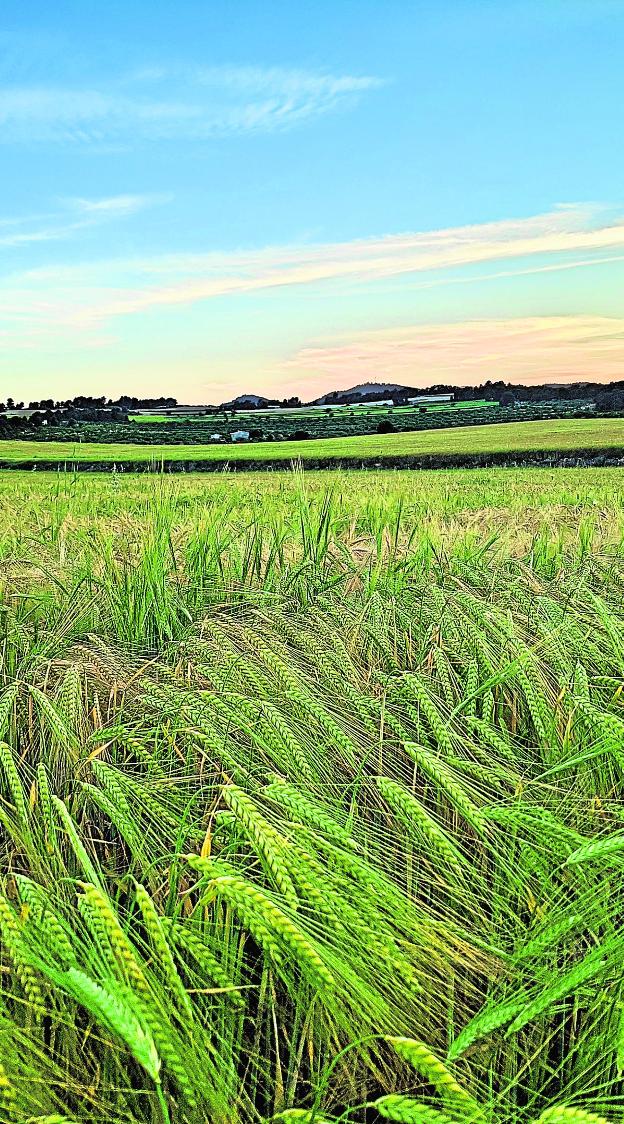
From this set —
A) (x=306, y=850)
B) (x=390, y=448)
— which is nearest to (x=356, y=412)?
(x=390, y=448)

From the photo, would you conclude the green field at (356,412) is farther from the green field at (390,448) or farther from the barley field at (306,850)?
the barley field at (306,850)

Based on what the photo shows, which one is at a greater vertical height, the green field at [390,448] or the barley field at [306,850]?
the green field at [390,448]

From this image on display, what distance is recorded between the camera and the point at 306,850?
1.10m

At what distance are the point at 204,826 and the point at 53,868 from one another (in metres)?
0.24

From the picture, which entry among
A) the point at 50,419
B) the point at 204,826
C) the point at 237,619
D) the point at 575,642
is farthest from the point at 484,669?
the point at 50,419

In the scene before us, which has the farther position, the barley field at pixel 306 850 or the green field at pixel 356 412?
the green field at pixel 356 412

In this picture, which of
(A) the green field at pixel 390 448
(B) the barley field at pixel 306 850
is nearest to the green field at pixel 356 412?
(A) the green field at pixel 390 448

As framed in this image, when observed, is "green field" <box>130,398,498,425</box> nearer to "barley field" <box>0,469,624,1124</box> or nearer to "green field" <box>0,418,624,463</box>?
"green field" <box>0,418,624,463</box>

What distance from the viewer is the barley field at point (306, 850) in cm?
88

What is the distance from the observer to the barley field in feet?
2.90

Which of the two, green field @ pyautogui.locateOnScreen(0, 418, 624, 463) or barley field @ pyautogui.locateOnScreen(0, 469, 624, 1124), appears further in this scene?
green field @ pyautogui.locateOnScreen(0, 418, 624, 463)

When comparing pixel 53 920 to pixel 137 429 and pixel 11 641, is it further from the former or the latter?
pixel 137 429

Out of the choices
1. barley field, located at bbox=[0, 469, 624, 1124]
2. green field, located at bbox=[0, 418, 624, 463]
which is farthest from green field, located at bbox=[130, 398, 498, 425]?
A: barley field, located at bbox=[0, 469, 624, 1124]

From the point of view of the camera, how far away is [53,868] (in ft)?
4.01
